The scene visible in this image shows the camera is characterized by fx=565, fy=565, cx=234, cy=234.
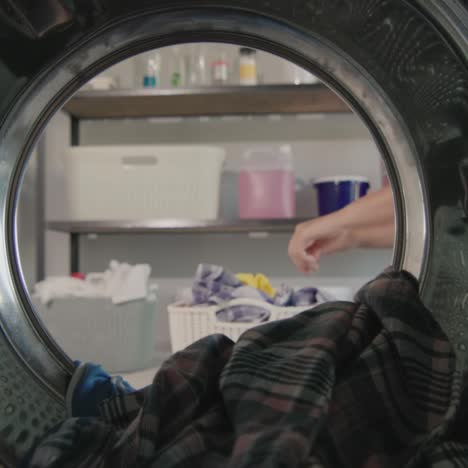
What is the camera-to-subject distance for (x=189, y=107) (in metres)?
2.06

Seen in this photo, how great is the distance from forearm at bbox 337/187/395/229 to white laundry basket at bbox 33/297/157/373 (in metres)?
0.82

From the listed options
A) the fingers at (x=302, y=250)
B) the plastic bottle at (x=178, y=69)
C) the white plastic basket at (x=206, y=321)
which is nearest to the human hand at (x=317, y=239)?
the fingers at (x=302, y=250)

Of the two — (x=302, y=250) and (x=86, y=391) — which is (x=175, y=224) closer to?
(x=302, y=250)

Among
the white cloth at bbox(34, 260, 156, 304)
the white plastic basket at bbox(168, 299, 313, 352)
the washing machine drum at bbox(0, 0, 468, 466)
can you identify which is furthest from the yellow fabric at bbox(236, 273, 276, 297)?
the washing machine drum at bbox(0, 0, 468, 466)

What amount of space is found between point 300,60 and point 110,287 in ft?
4.17

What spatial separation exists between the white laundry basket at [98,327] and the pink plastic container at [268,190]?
0.52 metres

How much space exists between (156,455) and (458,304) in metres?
0.21

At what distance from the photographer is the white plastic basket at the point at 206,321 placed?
57.0 inches

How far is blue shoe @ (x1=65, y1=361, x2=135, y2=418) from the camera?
0.39 meters

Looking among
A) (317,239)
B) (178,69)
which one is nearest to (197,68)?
(178,69)

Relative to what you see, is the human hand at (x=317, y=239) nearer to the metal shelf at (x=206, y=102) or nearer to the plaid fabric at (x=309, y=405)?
the plaid fabric at (x=309, y=405)

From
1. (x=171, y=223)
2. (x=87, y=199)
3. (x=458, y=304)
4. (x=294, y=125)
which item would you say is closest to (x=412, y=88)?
(x=458, y=304)

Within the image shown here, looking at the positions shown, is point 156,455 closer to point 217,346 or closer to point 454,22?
point 217,346

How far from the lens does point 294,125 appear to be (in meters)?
2.18
